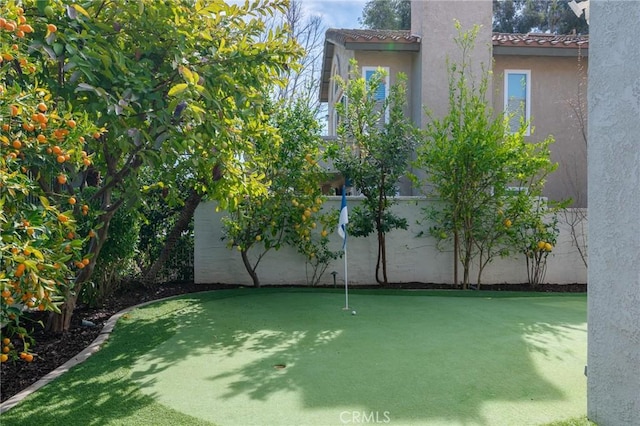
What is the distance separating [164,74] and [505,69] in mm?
12018

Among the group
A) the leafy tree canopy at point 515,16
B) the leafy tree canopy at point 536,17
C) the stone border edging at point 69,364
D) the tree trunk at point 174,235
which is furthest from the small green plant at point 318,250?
the leafy tree canopy at point 536,17

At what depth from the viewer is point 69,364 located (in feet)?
17.0

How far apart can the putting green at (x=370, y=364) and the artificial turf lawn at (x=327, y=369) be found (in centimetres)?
2

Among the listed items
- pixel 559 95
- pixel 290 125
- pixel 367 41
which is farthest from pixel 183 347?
pixel 559 95

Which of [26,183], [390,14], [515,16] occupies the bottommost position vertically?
[26,183]

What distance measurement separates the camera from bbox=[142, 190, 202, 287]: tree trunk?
9945 mm

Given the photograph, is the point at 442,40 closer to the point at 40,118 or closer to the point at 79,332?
the point at 79,332

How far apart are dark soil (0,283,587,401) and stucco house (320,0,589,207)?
4.27 m

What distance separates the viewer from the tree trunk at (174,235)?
9.95m

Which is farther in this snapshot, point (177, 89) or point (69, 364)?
point (69, 364)

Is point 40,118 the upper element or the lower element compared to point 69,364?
upper

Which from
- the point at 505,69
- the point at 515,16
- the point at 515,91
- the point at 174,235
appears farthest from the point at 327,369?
the point at 515,16

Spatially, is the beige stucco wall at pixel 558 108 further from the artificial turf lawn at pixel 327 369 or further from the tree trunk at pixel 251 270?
the tree trunk at pixel 251 270

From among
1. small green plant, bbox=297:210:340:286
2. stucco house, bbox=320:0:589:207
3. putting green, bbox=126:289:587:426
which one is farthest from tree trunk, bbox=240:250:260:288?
stucco house, bbox=320:0:589:207
